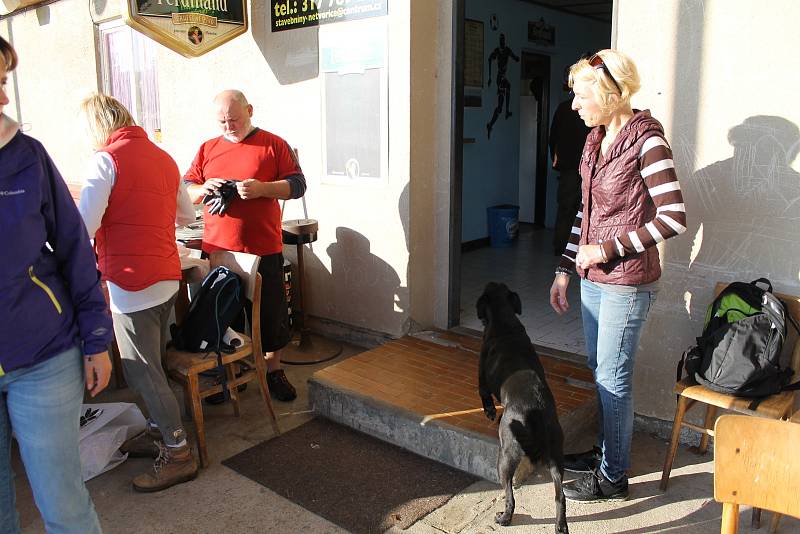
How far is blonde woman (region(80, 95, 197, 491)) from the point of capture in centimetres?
285

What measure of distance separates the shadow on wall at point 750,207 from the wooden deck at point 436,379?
93cm

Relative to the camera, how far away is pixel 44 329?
189cm

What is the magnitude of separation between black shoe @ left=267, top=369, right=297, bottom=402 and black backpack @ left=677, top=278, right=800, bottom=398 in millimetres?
2256

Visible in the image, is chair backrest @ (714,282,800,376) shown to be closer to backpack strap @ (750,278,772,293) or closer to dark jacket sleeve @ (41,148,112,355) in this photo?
backpack strap @ (750,278,772,293)

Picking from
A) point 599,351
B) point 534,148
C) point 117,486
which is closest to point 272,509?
point 117,486

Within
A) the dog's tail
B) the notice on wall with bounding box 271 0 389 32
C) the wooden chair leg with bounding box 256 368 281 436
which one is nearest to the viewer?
the dog's tail

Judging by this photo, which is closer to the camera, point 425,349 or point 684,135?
point 684,135

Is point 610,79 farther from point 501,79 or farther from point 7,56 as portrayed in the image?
point 501,79

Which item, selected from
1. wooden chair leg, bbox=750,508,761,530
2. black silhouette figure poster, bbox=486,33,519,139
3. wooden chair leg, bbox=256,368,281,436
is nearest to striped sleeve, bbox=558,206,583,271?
wooden chair leg, bbox=750,508,761,530

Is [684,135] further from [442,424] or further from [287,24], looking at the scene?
[287,24]

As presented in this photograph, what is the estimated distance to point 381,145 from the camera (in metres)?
4.59

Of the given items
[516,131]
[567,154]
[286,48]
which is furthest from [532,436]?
[516,131]

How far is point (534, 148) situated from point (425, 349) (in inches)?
210

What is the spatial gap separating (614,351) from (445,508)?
1.00m
